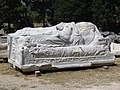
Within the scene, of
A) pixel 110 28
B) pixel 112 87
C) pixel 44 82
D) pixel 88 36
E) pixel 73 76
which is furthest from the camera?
pixel 110 28

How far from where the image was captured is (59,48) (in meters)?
9.75

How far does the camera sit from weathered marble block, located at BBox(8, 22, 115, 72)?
9.30 metres

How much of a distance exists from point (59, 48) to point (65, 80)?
1.66 metres

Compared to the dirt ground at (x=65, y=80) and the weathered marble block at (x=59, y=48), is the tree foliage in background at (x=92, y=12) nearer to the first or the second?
the weathered marble block at (x=59, y=48)

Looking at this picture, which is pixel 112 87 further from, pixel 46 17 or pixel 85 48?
pixel 46 17

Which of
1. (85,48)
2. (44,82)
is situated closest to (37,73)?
(44,82)

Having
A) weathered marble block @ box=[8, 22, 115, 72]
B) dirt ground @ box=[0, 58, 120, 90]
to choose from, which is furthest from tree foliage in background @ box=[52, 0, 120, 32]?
dirt ground @ box=[0, 58, 120, 90]

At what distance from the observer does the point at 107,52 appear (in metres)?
10.3

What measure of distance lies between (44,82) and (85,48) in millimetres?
2444

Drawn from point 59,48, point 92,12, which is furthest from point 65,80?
point 92,12

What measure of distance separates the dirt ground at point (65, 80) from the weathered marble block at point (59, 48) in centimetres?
25

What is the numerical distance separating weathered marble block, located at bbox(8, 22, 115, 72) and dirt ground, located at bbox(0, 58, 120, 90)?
9.7 inches

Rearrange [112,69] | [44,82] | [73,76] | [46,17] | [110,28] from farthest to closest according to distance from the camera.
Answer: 1. [46,17]
2. [110,28]
3. [112,69]
4. [73,76]
5. [44,82]

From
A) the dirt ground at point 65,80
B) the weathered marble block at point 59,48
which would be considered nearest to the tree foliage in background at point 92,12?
the weathered marble block at point 59,48
